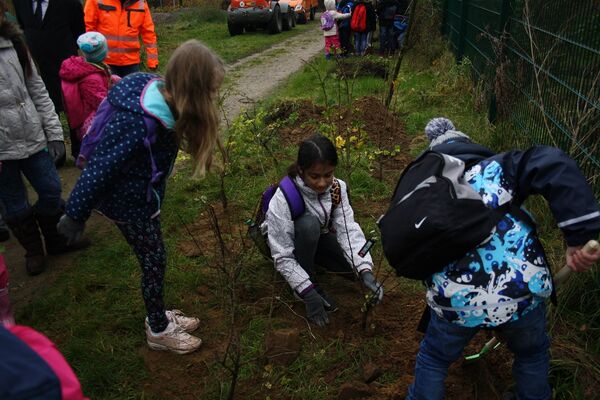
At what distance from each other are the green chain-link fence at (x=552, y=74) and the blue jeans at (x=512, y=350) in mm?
1077

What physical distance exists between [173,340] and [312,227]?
894 mm

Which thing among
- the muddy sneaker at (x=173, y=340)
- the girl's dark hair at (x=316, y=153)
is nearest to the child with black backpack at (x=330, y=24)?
the girl's dark hair at (x=316, y=153)

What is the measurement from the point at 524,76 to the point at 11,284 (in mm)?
3987

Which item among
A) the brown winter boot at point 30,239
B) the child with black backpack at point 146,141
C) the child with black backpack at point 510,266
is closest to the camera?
the child with black backpack at point 510,266

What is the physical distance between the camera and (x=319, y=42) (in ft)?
48.0

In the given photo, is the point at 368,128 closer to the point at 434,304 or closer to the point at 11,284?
the point at 11,284

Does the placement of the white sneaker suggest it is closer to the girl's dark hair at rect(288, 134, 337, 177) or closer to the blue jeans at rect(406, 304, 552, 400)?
the girl's dark hair at rect(288, 134, 337, 177)

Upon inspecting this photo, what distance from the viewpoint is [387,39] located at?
11.3m

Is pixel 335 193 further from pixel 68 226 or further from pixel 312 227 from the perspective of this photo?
pixel 68 226

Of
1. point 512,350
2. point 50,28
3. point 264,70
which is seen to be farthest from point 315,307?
point 264,70

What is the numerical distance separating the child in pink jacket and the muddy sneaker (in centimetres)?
175

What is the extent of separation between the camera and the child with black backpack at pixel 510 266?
160 cm

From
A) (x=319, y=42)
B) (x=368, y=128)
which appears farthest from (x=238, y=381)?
(x=319, y=42)

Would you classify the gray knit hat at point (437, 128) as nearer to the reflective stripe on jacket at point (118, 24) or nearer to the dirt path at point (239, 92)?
the dirt path at point (239, 92)
